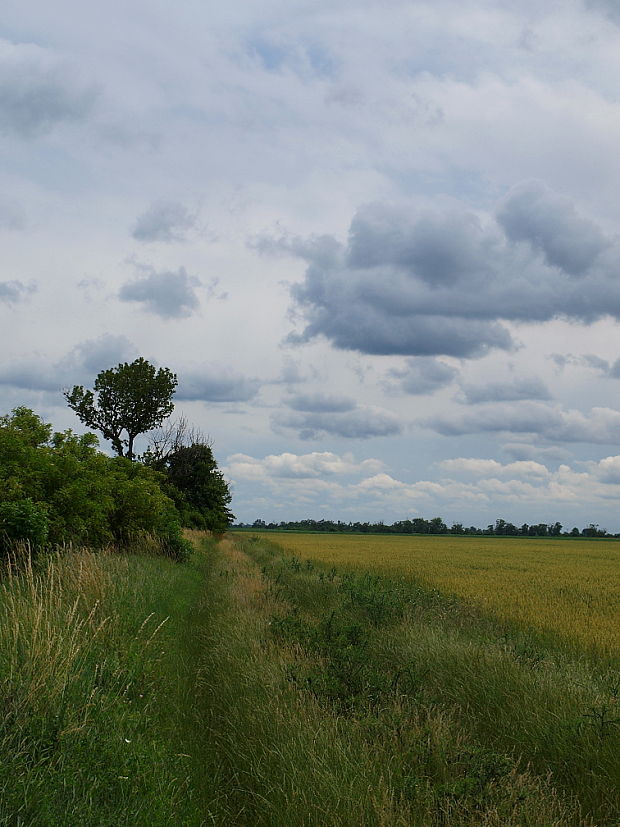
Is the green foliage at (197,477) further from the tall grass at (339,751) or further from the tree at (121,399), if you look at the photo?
the tall grass at (339,751)

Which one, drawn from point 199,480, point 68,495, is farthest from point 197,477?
point 68,495

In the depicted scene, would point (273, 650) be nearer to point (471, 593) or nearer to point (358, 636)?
point (358, 636)

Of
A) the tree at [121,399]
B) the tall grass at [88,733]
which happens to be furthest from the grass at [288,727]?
the tree at [121,399]

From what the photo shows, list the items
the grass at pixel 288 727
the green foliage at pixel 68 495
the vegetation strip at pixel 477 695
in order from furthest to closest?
the green foliage at pixel 68 495 < the vegetation strip at pixel 477 695 < the grass at pixel 288 727

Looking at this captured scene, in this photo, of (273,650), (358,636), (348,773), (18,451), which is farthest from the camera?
(18,451)

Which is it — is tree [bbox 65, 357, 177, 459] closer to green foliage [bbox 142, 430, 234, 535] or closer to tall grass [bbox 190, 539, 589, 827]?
green foliage [bbox 142, 430, 234, 535]

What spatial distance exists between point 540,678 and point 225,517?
170ft

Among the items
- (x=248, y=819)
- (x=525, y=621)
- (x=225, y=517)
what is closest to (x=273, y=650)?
(x=248, y=819)

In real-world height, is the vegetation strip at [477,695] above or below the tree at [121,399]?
below

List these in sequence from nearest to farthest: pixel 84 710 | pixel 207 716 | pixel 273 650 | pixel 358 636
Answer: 1. pixel 84 710
2. pixel 207 716
3. pixel 273 650
4. pixel 358 636

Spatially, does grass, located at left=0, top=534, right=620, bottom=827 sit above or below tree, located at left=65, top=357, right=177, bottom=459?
below

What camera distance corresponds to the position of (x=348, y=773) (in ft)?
16.8

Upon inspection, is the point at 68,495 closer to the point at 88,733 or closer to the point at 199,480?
the point at 88,733

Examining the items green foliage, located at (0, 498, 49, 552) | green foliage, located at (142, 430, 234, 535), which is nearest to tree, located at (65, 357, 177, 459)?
green foliage, located at (142, 430, 234, 535)
